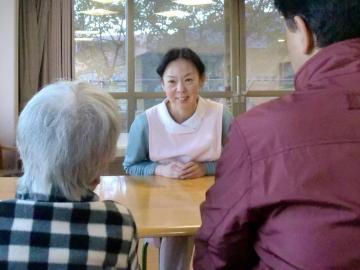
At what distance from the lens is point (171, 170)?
6.63 feet

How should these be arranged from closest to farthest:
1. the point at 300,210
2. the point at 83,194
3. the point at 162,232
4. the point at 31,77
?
the point at 300,210, the point at 83,194, the point at 162,232, the point at 31,77

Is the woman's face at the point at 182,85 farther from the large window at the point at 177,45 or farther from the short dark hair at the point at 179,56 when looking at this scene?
the large window at the point at 177,45

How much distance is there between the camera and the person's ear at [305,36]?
93 cm

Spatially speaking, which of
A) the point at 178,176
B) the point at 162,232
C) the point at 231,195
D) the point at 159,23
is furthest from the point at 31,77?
the point at 231,195

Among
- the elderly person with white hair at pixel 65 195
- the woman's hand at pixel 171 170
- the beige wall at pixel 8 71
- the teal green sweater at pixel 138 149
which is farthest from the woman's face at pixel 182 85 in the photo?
the beige wall at pixel 8 71

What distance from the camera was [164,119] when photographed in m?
2.28

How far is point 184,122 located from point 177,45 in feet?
10.0

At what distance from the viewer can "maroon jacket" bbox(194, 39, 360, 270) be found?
2.52ft

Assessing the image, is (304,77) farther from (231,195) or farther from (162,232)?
(162,232)

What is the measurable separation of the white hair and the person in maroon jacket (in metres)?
0.27

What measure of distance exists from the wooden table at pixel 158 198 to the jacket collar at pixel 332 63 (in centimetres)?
59

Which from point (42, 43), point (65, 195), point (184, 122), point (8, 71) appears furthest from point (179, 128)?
point (42, 43)

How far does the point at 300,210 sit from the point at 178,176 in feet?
3.99

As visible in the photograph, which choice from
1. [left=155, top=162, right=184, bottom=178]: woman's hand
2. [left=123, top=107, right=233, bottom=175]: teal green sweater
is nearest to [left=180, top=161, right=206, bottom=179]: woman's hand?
[left=155, top=162, right=184, bottom=178]: woman's hand
